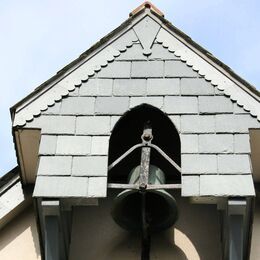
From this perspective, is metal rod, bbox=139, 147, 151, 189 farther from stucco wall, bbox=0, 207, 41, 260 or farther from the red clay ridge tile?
the red clay ridge tile

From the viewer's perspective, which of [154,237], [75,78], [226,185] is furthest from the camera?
[75,78]

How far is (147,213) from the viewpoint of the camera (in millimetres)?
8469

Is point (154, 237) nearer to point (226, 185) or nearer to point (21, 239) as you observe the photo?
point (226, 185)

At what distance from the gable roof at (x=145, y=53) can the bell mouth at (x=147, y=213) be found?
3.42 feet

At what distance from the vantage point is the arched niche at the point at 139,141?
28.6 feet

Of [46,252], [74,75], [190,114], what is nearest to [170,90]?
[190,114]

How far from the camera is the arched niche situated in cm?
872

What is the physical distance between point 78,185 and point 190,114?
44.8 inches

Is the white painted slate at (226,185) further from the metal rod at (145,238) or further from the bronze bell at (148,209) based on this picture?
the metal rod at (145,238)

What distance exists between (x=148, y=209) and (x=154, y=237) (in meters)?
0.27

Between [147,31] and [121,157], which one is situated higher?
[147,31]

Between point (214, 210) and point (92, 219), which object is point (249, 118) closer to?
point (214, 210)

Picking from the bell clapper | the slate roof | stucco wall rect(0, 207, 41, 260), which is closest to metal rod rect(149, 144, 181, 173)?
the bell clapper

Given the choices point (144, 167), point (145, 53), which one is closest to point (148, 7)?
point (145, 53)
